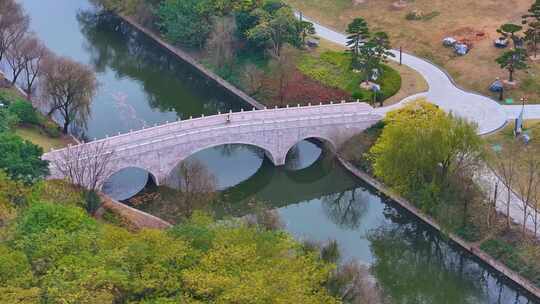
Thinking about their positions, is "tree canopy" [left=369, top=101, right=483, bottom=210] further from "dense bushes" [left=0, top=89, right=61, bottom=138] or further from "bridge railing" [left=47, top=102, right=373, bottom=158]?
"dense bushes" [left=0, top=89, right=61, bottom=138]

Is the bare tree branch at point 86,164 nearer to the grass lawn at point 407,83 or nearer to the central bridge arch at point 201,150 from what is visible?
the central bridge arch at point 201,150

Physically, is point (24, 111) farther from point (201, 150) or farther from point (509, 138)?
point (509, 138)

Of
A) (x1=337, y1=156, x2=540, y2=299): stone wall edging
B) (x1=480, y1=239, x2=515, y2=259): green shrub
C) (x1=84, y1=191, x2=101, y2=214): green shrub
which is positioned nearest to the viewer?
(x1=337, y1=156, x2=540, y2=299): stone wall edging

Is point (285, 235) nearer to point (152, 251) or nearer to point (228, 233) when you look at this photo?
point (228, 233)

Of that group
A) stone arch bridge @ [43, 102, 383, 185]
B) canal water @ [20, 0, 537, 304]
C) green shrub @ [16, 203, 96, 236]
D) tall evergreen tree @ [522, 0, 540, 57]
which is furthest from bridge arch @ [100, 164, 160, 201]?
tall evergreen tree @ [522, 0, 540, 57]

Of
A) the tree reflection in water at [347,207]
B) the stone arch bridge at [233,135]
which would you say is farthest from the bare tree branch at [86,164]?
the tree reflection in water at [347,207]

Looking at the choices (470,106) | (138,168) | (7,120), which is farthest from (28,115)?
(470,106)

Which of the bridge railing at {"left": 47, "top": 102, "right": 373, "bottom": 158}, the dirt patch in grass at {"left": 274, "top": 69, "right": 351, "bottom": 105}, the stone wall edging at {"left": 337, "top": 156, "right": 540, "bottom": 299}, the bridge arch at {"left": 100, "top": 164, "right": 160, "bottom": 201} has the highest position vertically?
the bridge railing at {"left": 47, "top": 102, "right": 373, "bottom": 158}
